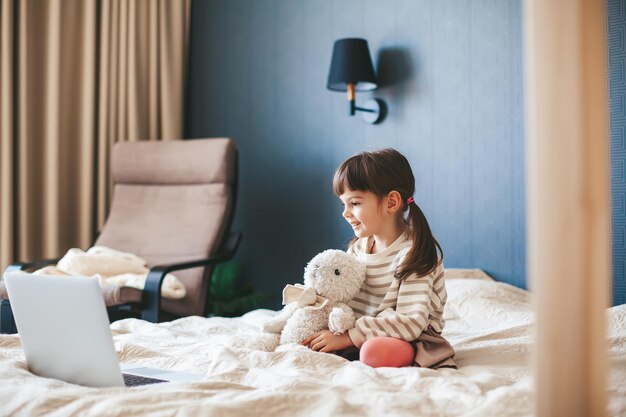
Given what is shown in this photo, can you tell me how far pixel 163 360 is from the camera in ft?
4.92

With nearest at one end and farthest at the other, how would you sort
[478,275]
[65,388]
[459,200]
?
[65,388], [478,275], [459,200]

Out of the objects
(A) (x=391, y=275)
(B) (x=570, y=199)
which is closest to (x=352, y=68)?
(A) (x=391, y=275)

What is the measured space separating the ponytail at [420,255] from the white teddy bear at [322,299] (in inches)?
4.8

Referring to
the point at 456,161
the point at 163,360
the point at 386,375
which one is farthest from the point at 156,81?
the point at 386,375

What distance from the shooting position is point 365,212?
165 cm

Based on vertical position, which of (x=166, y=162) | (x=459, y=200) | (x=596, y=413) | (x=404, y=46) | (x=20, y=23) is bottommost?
(x=596, y=413)

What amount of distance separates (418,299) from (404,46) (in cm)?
178

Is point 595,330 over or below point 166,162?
below

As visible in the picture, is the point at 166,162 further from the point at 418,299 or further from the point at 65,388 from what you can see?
the point at 65,388

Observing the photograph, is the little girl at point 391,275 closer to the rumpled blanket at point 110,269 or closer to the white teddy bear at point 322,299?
the white teddy bear at point 322,299

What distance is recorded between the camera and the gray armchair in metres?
2.94

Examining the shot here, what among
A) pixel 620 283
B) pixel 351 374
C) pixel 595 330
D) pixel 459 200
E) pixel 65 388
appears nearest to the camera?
pixel 595 330

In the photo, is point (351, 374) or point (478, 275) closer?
point (351, 374)

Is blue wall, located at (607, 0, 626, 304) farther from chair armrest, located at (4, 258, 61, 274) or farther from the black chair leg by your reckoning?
chair armrest, located at (4, 258, 61, 274)
